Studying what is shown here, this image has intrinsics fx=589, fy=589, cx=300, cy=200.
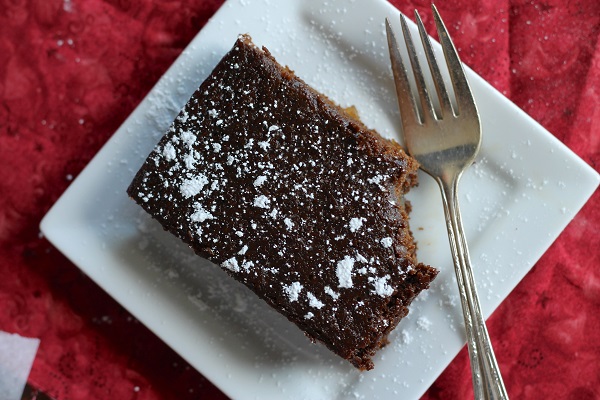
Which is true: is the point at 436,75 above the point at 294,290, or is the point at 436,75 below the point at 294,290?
above

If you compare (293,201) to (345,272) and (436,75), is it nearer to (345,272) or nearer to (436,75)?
(345,272)

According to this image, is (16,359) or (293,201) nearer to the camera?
(293,201)

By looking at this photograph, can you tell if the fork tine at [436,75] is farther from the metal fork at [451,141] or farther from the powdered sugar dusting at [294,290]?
the powdered sugar dusting at [294,290]

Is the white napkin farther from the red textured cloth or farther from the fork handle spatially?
the fork handle

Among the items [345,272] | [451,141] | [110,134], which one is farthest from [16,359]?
[451,141]

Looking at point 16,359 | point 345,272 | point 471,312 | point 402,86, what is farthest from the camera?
point 16,359

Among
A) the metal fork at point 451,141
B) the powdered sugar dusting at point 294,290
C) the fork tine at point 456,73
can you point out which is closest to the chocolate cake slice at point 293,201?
the powdered sugar dusting at point 294,290

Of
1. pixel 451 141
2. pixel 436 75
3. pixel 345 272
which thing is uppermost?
pixel 436 75

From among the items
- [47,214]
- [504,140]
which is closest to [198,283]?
[47,214]
